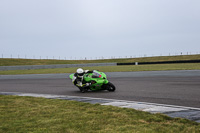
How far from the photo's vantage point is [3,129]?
493cm

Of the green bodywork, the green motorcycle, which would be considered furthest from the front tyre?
the green bodywork

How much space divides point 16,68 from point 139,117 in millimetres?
42689

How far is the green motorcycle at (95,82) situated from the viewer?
11.8 m

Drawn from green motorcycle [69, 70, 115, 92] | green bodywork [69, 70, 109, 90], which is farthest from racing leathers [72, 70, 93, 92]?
green bodywork [69, 70, 109, 90]

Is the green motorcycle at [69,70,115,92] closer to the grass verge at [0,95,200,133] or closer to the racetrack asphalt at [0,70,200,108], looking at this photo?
the racetrack asphalt at [0,70,200,108]

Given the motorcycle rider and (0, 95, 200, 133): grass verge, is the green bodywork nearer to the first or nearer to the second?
the motorcycle rider

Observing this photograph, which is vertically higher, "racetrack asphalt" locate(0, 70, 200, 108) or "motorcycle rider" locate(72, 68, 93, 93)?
"motorcycle rider" locate(72, 68, 93, 93)

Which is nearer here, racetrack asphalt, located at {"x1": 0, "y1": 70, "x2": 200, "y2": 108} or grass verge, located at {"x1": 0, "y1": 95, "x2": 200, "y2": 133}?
grass verge, located at {"x1": 0, "y1": 95, "x2": 200, "y2": 133}

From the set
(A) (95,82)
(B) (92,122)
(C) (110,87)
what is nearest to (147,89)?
(C) (110,87)

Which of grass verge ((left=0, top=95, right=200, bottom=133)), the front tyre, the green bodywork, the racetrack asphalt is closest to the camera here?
grass verge ((left=0, top=95, right=200, bottom=133))

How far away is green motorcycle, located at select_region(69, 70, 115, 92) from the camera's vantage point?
11.8m

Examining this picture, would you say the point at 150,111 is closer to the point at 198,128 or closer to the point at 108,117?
the point at 108,117

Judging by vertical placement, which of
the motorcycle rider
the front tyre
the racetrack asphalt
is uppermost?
the motorcycle rider

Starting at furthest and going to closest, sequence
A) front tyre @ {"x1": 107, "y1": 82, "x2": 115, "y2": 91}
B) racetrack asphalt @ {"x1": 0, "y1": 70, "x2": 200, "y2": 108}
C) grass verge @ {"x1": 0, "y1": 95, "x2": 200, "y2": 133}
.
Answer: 1. front tyre @ {"x1": 107, "y1": 82, "x2": 115, "y2": 91}
2. racetrack asphalt @ {"x1": 0, "y1": 70, "x2": 200, "y2": 108}
3. grass verge @ {"x1": 0, "y1": 95, "x2": 200, "y2": 133}
